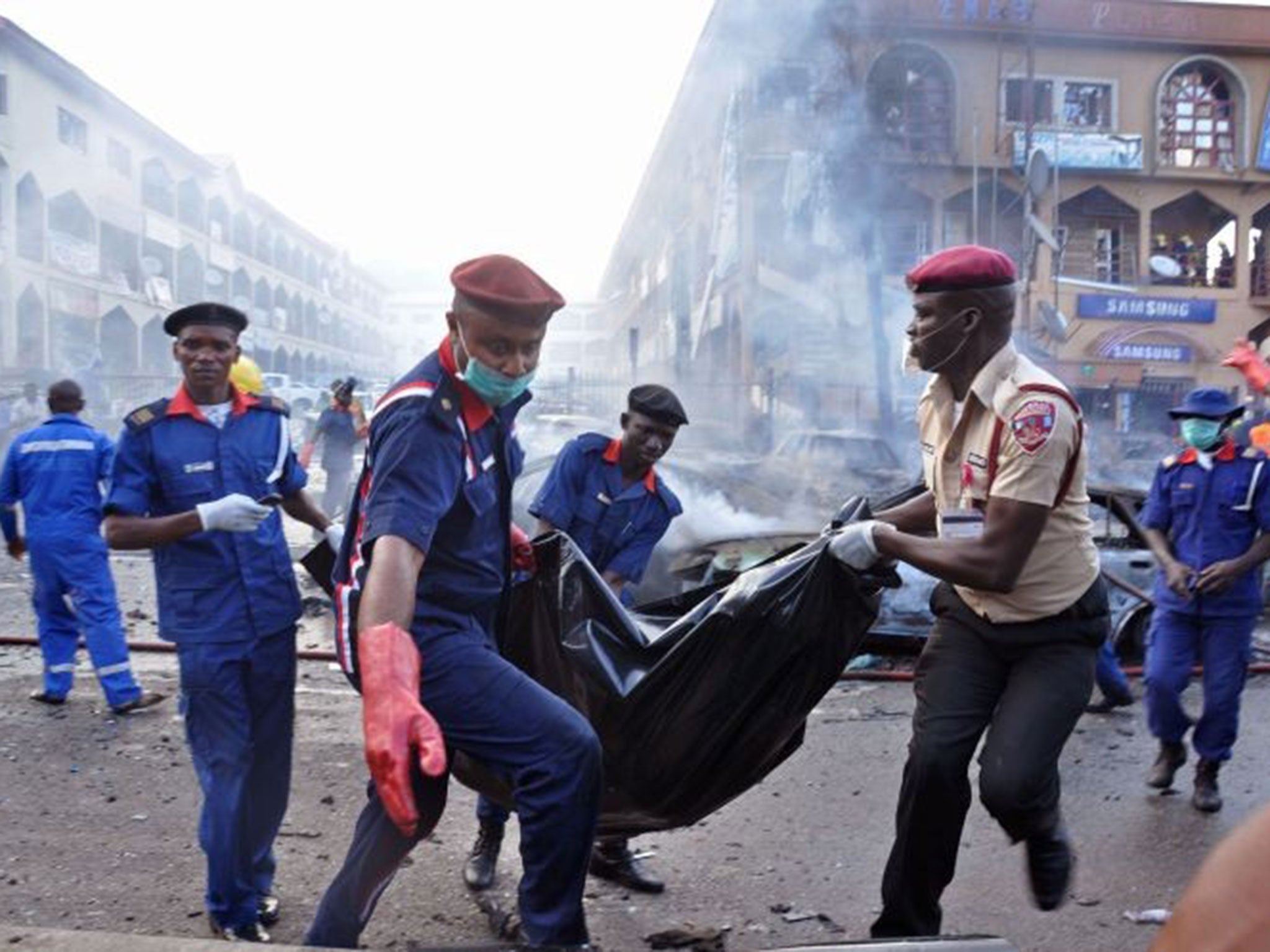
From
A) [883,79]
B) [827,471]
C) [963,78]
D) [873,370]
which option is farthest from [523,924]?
[963,78]

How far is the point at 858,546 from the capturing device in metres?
2.70

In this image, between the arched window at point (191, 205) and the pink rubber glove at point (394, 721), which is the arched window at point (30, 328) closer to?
the arched window at point (191, 205)

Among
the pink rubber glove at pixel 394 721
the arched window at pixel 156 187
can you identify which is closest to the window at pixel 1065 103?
the arched window at pixel 156 187

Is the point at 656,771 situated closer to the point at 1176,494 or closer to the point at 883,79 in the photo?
the point at 1176,494

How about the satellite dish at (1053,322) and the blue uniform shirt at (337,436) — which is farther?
the satellite dish at (1053,322)

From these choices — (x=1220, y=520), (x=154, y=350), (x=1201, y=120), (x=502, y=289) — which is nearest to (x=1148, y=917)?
(x=1220, y=520)

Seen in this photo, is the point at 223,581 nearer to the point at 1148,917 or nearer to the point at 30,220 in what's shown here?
the point at 1148,917

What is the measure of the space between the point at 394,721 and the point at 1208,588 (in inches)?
141

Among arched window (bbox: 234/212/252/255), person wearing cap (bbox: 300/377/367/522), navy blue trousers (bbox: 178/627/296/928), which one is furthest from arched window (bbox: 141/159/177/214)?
navy blue trousers (bbox: 178/627/296/928)

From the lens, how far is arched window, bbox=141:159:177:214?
2836 centimetres

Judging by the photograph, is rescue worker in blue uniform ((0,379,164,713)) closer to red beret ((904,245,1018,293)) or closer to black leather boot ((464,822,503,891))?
black leather boot ((464,822,503,891))

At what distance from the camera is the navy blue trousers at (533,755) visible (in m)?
2.24

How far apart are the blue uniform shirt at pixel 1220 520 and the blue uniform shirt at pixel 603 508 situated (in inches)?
82.6

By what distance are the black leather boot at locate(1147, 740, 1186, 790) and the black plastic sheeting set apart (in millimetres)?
2359
